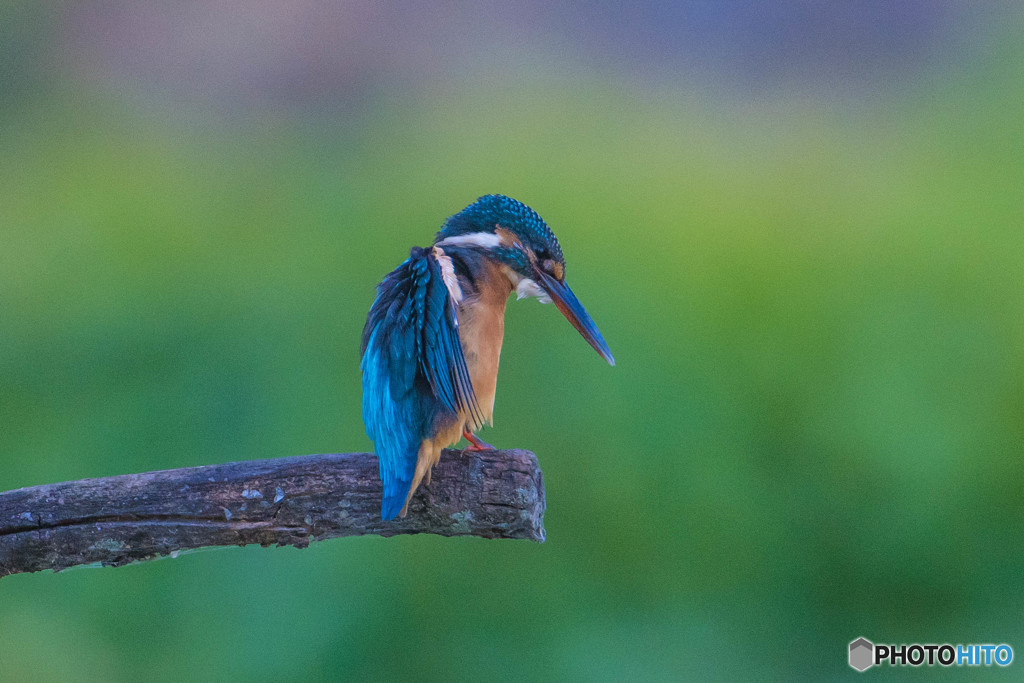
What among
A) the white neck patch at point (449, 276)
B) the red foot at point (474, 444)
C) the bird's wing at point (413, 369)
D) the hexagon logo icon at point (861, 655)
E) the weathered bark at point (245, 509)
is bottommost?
the hexagon logo icon at point (861, 655)

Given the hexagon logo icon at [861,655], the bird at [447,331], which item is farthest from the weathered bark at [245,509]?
the hexagon logo icon at [861,655]

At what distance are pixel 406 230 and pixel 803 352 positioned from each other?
143cm

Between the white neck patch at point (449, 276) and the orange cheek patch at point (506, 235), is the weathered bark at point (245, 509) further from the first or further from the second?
the orange cheek patch at point (506, 235)

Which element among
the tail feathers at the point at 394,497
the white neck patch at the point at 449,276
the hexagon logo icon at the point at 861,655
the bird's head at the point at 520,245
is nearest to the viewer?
the tail feathers at the point at 394,497

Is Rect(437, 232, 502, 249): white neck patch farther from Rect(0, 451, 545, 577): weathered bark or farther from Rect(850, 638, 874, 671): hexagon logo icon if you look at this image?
Rect(850, 638, 874, 671): hexagon logo icon

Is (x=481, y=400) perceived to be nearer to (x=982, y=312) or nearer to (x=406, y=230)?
(x=406, y=230)

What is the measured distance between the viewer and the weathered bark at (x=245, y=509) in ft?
4.09

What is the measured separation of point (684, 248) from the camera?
11.1 ft

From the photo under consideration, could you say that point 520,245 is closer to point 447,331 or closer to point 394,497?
point 447,331

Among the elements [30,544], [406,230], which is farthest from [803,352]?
[30,544]

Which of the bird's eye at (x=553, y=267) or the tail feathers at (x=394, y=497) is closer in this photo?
the tail feathers at (x=394, y=497)

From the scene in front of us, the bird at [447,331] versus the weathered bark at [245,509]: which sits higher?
the bird at [447,331]

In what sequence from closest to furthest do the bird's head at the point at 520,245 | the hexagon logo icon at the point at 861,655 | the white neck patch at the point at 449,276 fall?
the white neck patch at the point at 449,276 < the bird's head at the point at 520,245 < the hexagon logo icon at the point at 861,655

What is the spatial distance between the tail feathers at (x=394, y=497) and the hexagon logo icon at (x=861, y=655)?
5.00 feet
